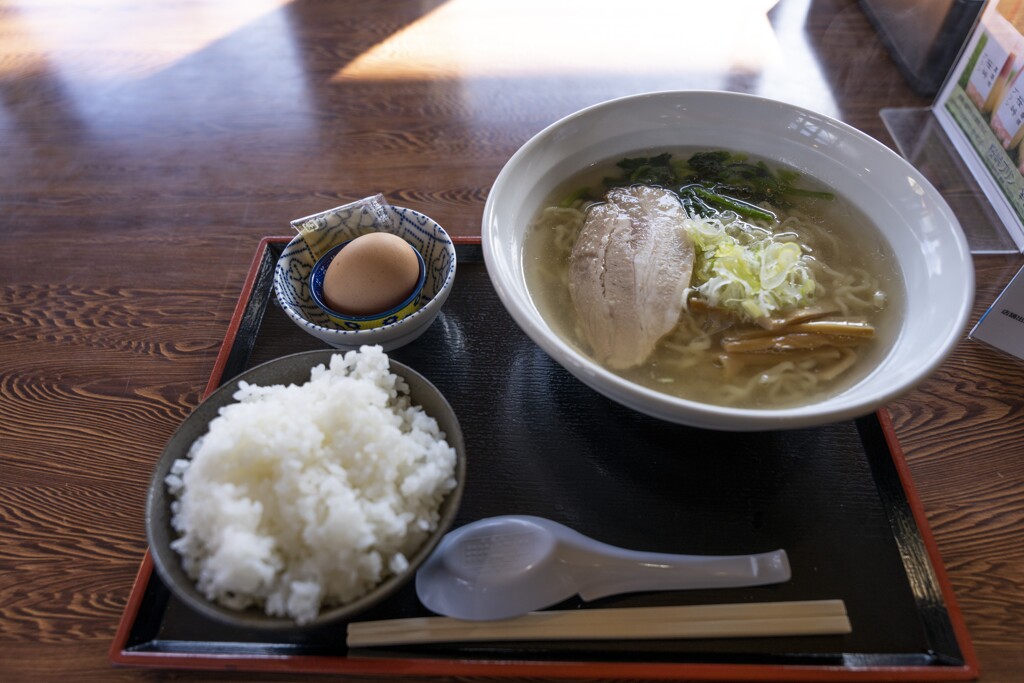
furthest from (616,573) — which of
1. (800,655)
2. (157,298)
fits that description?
(157,298)

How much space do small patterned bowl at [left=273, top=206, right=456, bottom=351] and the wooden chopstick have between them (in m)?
0.63

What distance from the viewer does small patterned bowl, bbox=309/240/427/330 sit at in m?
1.51

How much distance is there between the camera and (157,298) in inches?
73.2

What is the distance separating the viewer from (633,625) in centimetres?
111

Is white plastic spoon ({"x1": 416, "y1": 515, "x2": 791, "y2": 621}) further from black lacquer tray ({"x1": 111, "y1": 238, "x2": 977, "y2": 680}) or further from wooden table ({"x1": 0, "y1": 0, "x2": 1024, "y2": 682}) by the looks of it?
wooden table ({"x1": 0, "y1": 0, "x2": 1024, "y2": 682})

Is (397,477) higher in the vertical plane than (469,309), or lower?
higher

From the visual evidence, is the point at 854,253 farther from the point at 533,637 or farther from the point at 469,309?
the point at 533,637

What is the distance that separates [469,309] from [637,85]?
157 centimetres

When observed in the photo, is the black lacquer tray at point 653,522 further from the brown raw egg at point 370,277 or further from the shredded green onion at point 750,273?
the shredded green onion at point 750,273

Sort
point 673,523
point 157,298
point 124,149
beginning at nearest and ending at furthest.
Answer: point 673,523 → point 157,298 → point 124,149

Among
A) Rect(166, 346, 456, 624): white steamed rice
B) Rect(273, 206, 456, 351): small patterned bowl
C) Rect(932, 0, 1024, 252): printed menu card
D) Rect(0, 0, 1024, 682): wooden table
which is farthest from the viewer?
Rect(932, 0, 1024, 252): printed menu card

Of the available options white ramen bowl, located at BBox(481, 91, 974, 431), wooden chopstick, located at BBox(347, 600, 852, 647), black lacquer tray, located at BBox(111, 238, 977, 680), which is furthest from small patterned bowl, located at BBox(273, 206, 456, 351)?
wooden chopstick, located at BBox(347, 600, 852, 647)

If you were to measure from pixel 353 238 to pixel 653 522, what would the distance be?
1093mm

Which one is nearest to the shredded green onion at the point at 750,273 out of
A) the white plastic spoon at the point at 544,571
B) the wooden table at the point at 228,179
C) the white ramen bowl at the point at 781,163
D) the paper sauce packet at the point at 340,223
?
the white ramen bowl at the point at 781,163
